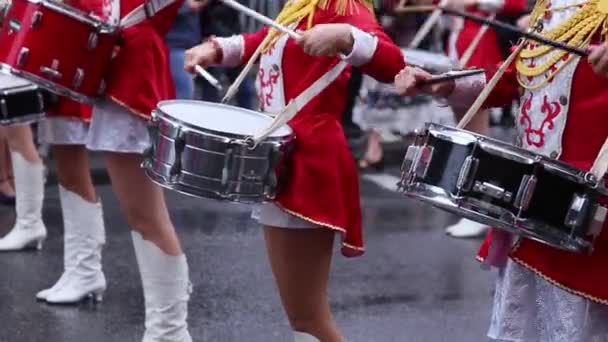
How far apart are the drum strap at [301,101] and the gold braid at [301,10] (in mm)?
144

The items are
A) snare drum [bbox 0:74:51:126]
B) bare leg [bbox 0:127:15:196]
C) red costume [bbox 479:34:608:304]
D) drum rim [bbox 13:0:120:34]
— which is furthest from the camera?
bare leg [bbox 0:127:15:196]

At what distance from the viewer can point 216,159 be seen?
9.92ft

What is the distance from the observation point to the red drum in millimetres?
3832

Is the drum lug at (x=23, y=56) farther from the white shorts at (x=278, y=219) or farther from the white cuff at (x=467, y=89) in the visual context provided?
the white cuff at (x=467, y=89)

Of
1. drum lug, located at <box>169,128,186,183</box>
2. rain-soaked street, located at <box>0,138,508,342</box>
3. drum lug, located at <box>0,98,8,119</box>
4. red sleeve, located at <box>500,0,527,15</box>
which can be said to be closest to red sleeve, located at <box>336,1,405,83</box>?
drum lug, located at <box>169,128,186,183</box>

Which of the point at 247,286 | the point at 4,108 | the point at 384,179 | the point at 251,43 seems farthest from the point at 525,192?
the point at 384,179

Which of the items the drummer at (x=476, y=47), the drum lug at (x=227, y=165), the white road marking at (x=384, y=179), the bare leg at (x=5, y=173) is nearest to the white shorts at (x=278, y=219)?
the drum lug at (x=227, y=165)

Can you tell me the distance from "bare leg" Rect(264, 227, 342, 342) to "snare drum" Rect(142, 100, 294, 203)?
15 centimetres

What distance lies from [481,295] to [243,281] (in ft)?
3.62

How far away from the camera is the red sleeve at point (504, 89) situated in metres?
2.81

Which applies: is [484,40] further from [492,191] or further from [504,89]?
[492,191]

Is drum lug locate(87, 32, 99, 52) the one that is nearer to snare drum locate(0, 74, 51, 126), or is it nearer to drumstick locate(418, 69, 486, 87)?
snare drum locate(0, 74, 51, 126)

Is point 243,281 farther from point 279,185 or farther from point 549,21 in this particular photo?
point 549,21

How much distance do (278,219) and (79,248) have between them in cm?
184
